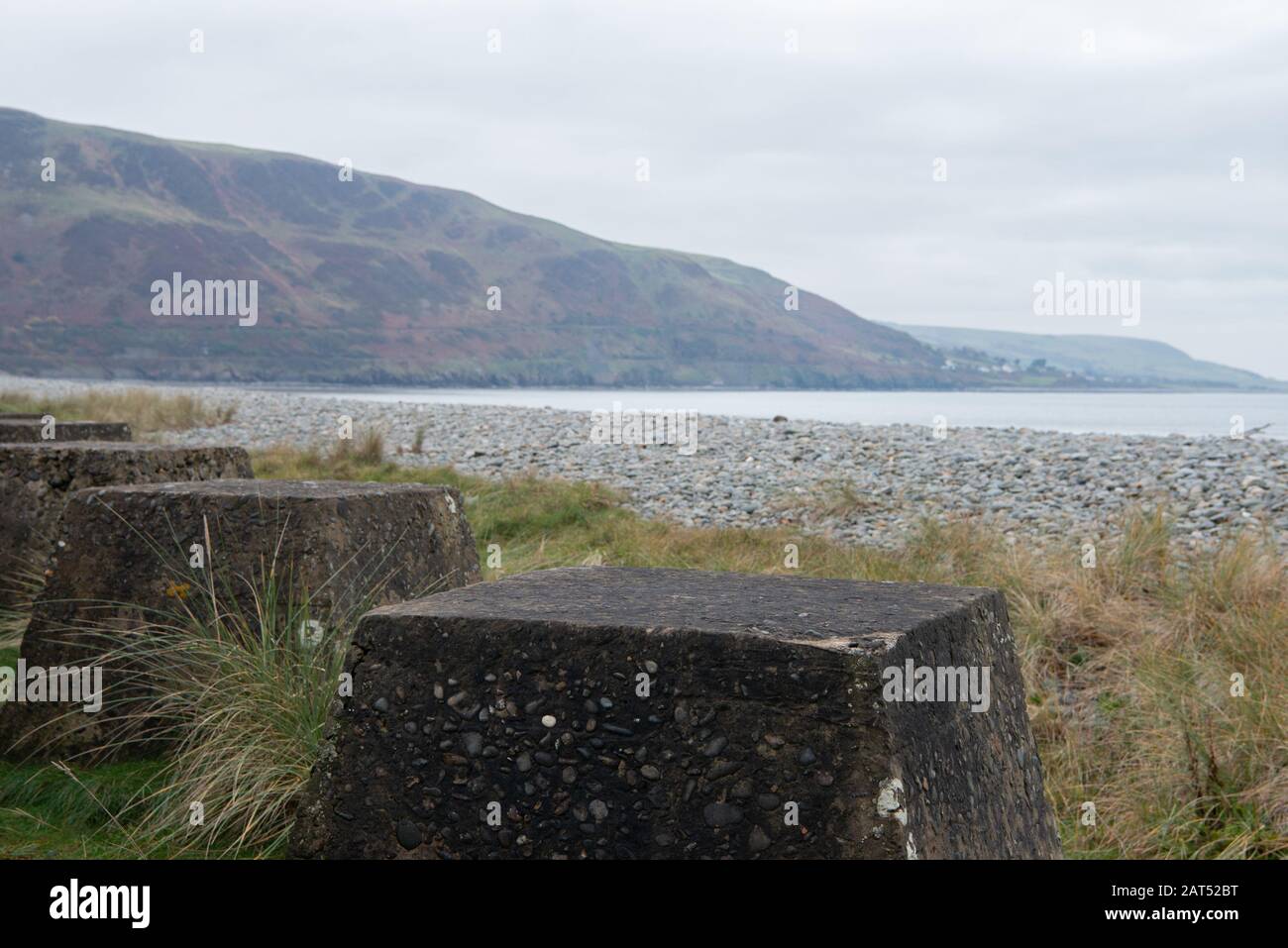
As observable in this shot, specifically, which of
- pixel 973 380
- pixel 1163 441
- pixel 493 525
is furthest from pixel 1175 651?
pixel 973 380

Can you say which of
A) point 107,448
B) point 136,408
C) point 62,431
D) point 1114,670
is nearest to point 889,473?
point 1114,670

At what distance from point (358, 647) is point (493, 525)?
724 cm

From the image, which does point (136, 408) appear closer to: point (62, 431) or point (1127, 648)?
point (62, 431)

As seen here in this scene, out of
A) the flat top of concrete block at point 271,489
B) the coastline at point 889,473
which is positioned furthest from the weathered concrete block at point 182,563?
the coastline at point 889,473

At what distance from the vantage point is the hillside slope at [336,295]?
311ft

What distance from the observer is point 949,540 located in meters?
8.01

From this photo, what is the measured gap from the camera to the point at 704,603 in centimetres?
252

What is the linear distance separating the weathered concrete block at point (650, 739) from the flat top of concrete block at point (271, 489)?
4.92 ft

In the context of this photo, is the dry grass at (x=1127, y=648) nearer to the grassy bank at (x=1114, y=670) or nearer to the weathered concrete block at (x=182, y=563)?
the grassy bank at (x=1114, y=670)

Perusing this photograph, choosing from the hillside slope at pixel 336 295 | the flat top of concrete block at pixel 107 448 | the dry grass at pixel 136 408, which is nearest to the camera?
the flat top of concrete block at pixel 107 448

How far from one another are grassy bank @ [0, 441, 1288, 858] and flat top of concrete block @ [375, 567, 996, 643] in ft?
4.21
